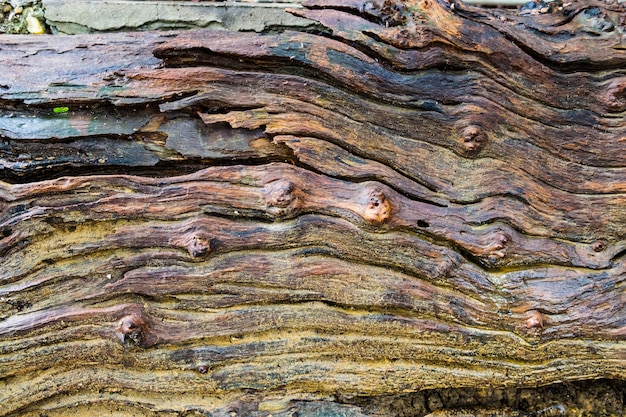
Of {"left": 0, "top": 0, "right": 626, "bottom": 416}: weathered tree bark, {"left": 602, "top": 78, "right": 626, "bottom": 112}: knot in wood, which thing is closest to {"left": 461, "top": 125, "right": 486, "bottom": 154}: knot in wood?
{"left": 0, "top": 0, "right": 626, "bottom": 416}: weathered tree bark

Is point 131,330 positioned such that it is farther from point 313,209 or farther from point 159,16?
point 159,16

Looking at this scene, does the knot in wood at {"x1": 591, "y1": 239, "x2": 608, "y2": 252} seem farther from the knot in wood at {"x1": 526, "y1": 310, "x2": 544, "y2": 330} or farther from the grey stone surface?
the grey stone surface

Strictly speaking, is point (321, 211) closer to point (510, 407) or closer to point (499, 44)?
point (499, 44)

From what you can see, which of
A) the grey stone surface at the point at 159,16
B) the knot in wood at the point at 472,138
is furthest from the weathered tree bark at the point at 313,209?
the grey stone surface at the point at 159,16

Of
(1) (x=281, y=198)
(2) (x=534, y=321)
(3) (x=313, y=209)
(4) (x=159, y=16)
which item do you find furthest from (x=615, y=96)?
(4) (x=159, y=16)

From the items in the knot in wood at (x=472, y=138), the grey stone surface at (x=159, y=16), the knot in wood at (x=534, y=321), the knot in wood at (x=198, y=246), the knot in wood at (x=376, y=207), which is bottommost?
the knot in wood at (x=534, y=321)

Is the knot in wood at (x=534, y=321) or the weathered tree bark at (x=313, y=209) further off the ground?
the weathered tree bark at (x=313, y=209)

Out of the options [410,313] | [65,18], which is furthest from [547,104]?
[65,18]

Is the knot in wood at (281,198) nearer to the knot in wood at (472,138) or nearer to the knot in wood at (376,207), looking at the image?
the knot in wood at (376,207)
